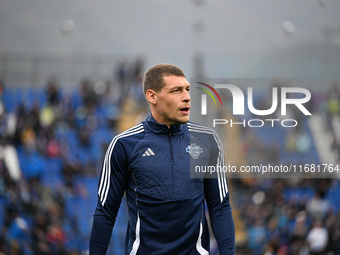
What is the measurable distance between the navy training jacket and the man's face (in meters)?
0.09

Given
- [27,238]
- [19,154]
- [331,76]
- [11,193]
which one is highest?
[331,76]

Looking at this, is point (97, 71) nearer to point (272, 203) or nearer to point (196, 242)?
point (272, 203)

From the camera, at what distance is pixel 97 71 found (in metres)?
14.2

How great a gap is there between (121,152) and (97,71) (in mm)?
11603

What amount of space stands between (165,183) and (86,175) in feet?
32.6

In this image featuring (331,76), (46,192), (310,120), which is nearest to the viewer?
(46,192)

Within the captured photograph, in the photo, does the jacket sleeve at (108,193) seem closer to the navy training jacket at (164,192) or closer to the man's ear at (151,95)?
the navy training jacket at (164,192)

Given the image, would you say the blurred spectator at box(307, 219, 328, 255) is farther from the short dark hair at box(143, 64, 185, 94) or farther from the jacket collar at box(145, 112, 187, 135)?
the short dark hair at box(143, 64, 185, 94)

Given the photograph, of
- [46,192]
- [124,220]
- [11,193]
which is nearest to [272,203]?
[124,220]

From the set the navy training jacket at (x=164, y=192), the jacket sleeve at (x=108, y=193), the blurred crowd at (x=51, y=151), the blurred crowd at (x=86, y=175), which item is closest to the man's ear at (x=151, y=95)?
the navy training jacket at (x=164, y=192)

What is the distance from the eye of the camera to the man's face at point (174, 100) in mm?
2787

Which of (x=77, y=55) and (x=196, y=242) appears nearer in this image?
(x=196, y=242)

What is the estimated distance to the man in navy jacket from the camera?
271 cm

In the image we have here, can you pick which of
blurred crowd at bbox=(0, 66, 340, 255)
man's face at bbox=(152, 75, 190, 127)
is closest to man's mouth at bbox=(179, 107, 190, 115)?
man's face at bbox=(152, 75, 190, 127)
